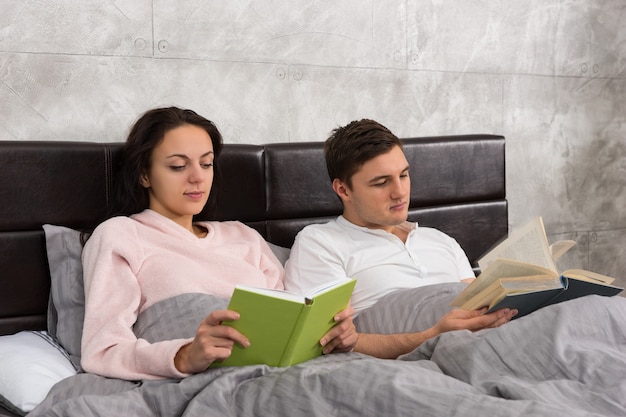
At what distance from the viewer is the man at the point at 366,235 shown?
7.84 feet

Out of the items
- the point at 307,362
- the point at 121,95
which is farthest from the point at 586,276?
the point at 121,95

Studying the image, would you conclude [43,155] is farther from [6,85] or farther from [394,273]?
[394,273]

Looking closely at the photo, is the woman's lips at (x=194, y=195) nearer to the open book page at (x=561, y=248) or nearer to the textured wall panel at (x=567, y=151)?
the open book page at (x=561, y=248)

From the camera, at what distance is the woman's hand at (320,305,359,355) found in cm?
190

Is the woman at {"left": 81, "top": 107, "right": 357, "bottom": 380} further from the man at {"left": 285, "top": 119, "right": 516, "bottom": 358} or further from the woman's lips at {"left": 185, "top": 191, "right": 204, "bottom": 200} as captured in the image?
the man at {"left": 285, "top": 119, "right": 516, "bottom": 358}

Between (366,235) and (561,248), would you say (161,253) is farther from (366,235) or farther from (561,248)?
(561,248)

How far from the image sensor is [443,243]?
265cm

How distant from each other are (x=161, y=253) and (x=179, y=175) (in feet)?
0.77

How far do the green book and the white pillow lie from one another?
1.39ft

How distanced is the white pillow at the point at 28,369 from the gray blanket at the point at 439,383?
0.05m

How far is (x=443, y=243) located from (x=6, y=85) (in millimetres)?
1443

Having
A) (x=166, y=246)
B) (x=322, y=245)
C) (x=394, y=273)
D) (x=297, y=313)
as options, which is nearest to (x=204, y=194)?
(x=166, y=246)

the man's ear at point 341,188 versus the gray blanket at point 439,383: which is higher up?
the man's ear at point 341,188

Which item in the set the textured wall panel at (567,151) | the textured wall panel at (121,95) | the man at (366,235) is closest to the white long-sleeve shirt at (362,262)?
the man at (366,235)
